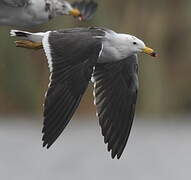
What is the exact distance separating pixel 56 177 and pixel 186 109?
1.60 meters

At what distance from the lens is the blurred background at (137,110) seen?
11.5 m

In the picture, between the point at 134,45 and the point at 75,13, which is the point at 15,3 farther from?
the point at 134,45

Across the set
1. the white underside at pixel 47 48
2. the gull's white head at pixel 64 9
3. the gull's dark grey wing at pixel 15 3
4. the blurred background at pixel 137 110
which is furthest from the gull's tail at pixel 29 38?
the blurred background at pixel 137 110

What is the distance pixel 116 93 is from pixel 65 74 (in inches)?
33.6

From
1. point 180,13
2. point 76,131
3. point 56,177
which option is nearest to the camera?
point 56,177

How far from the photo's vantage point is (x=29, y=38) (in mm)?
8625

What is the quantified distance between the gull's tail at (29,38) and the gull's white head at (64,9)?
5.25 ft

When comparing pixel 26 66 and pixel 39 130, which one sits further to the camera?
pixel 39 130

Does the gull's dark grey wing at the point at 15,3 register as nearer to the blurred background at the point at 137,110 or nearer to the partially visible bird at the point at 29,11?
the partially visible bird at the point at 29,11

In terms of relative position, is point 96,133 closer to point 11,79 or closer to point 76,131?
point 76,131

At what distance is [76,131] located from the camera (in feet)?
44.1

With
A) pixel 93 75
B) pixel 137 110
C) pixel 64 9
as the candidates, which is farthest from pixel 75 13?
pixel 93 75

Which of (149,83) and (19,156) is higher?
(149,83)

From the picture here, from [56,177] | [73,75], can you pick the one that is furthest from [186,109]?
[73,75]
